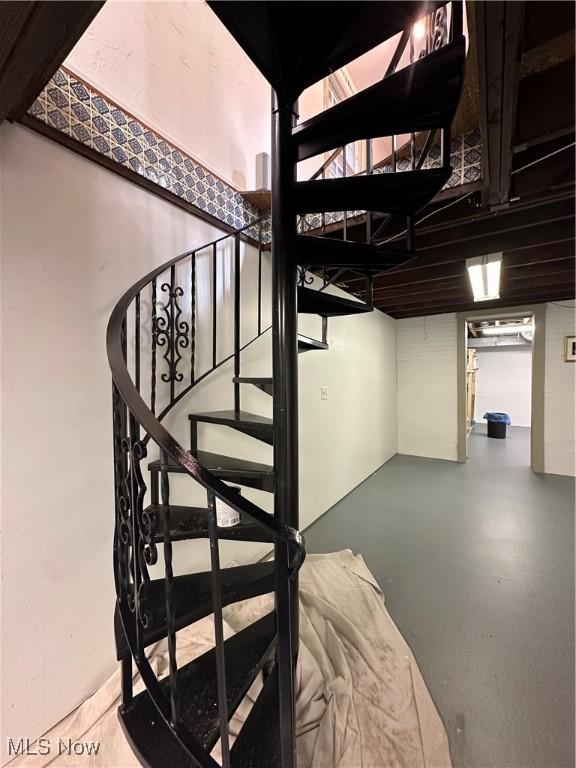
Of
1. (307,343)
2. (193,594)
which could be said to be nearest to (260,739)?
(193,594)

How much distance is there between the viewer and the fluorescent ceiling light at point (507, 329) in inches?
224

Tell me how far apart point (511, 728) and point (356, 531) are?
1510 millimetres

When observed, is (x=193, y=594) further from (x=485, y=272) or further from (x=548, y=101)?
(x=485, y=272)

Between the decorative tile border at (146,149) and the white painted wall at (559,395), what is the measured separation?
372cm

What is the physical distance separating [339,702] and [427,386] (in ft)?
14.7

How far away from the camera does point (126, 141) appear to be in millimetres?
1414

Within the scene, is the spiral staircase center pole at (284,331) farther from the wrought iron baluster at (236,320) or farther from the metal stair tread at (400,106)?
the wrought iron baluster at (236,320)

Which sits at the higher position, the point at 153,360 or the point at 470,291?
the point at 470,291

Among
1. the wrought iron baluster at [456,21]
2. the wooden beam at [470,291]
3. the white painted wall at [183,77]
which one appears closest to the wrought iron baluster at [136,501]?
the wrought iron baluster at [456,21]

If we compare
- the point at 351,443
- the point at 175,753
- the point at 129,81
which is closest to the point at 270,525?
the point at 175,753

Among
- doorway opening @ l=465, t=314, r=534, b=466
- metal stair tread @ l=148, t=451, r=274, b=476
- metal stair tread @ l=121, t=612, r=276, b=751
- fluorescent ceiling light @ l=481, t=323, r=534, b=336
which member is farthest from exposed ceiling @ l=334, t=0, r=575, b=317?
doorway opening @ l=465, t=314, r=534, b=466

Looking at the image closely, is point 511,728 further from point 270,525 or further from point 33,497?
point 33,497

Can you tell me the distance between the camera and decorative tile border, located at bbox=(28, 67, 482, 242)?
1.20 m

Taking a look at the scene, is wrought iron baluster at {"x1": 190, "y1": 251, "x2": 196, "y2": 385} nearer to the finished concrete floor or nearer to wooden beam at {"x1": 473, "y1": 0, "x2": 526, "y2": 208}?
wooden beam at {"x1": 473, "y1": 0, "x2": 526, "y2": 208}
